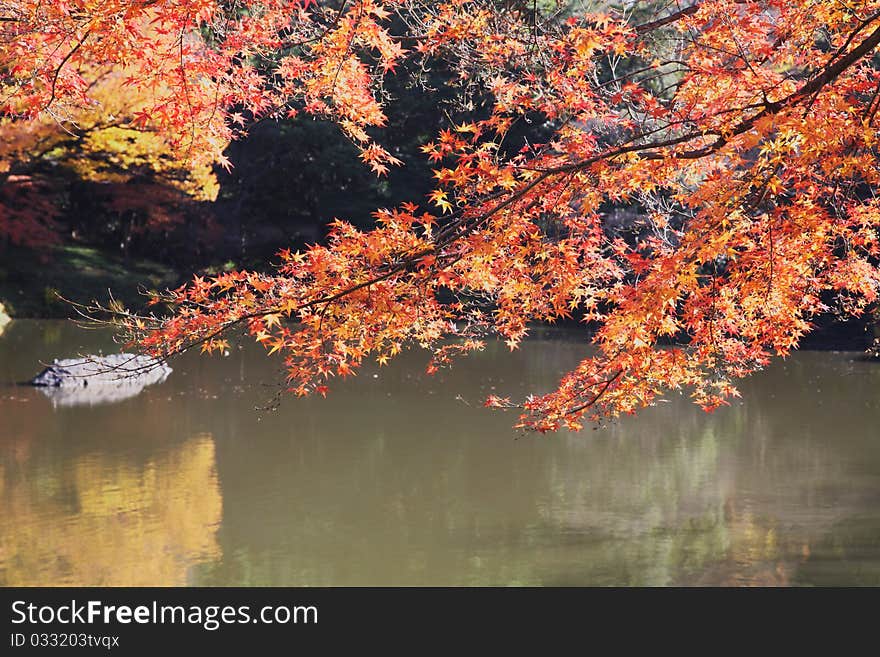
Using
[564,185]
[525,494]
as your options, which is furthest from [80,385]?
[564,185]

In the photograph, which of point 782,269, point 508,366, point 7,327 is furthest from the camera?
point 7,327

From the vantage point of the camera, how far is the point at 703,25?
A: 4555 mm

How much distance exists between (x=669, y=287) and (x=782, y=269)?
89 centimetres

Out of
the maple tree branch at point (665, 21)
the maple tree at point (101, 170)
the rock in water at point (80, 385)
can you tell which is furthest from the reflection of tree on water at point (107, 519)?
the maple tree at point (101, 170)

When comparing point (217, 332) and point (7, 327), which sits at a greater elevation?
point (7, 327)

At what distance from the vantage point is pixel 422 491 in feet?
19.9

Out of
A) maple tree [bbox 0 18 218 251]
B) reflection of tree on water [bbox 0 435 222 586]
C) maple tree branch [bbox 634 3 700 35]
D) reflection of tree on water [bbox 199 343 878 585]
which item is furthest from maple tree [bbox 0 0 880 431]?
maple tree [bbox 0 18 218 251]

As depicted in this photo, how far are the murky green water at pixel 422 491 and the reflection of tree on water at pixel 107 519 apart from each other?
17 mm

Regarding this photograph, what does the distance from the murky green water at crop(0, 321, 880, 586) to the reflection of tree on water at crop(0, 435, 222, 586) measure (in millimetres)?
17

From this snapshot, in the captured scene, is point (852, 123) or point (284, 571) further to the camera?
point (284, 571)

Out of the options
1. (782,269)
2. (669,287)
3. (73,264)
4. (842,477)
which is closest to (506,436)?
(842,477)

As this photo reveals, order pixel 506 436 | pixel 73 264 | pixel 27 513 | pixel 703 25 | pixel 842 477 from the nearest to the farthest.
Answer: pixel 703 25 < pixel 27 513 < pixel 842 477 < pixel 506 436 < pixel 73 264

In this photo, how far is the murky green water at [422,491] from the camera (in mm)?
4762

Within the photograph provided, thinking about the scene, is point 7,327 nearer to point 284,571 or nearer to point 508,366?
point 508,366
